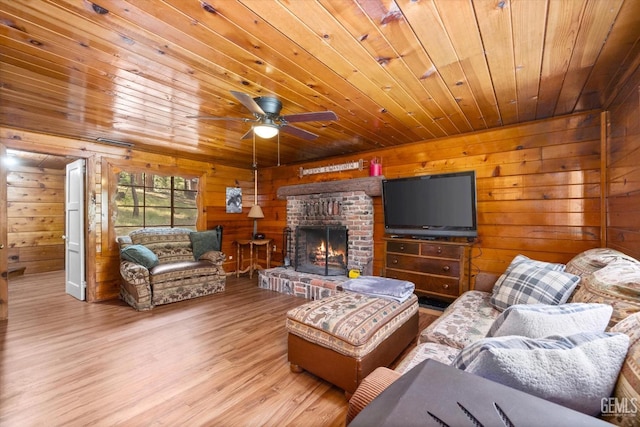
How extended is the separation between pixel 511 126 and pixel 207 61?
326 centimetres

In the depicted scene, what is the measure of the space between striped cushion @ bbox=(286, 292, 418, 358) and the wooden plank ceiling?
5.86 ft

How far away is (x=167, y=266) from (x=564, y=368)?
423cm

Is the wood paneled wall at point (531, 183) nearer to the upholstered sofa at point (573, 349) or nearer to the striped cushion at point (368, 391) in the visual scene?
the upholstered sofa at point (573, 349)

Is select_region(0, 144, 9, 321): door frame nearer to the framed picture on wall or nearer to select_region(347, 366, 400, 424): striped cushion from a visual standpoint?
the framed picture on wall

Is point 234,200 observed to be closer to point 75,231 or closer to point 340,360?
point 75,231

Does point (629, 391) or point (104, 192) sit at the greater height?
point (104, 192)

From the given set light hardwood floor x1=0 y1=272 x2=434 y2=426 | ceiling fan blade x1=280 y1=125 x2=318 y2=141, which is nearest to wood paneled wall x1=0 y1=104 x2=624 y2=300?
light hardwood floor x1=0 y1=272 x2=434 y2=426

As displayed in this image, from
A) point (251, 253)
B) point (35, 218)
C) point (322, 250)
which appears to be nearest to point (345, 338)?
point (322, 250)

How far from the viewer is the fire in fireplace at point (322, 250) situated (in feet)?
14.6

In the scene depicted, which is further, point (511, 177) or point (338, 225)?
point (338, 225)

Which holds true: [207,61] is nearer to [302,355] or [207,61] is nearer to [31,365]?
[302,355]

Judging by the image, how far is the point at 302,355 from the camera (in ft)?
6.83

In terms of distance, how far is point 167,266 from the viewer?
12.7 ft

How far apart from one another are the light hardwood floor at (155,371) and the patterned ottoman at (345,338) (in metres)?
0.17
